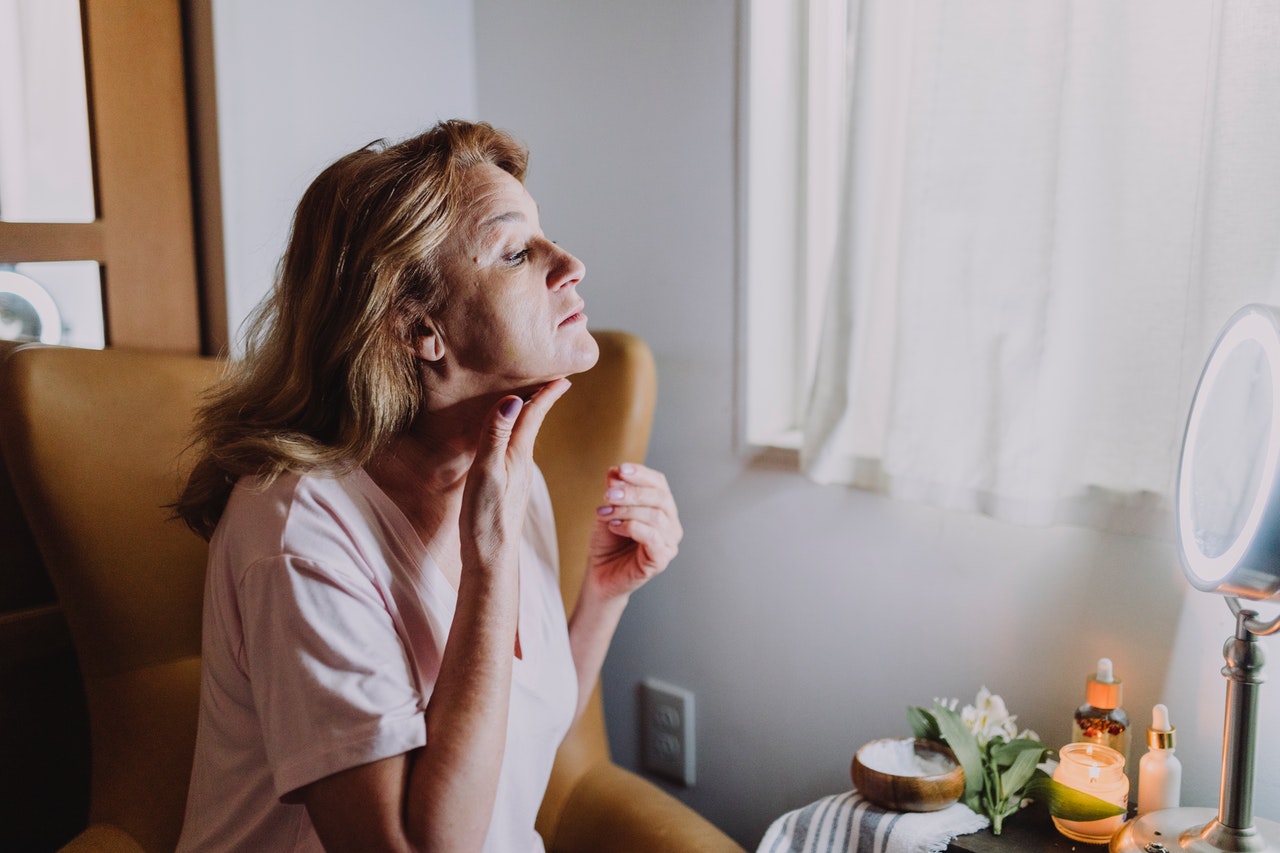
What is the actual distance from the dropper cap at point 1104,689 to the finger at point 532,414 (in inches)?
25.7

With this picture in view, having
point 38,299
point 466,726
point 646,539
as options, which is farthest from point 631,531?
point 38,299

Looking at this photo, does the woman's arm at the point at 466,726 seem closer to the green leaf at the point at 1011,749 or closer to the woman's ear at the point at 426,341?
the woman's ear at the point at 426,341

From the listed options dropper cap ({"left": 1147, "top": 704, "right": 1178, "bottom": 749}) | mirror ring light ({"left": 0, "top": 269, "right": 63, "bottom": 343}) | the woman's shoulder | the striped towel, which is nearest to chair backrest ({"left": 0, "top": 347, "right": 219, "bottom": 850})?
mirror ring light ({"left": 0, "top": 269, "right": 63, "bottom": 343})

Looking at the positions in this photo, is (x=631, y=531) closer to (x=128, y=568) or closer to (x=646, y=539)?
(x=646, y=539)

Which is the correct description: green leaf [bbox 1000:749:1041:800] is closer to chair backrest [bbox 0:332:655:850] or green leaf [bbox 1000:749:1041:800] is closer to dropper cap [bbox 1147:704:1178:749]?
dropper cap [bbox 1147:704:1178:749]

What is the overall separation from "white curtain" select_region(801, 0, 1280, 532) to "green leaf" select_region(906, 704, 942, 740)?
25 centimetres

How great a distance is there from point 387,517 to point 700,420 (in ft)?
2.24

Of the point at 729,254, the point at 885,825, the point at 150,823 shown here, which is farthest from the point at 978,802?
the point at 150,823

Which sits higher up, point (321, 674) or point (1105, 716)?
point (321, 674)

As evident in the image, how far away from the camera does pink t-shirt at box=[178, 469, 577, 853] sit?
33.6 inches

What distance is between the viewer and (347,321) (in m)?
0.99

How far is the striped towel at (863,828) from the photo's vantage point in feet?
3.50

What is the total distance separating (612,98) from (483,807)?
1109 mm

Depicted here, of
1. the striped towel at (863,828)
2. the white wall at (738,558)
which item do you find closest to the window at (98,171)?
the white wall at (738,558)
